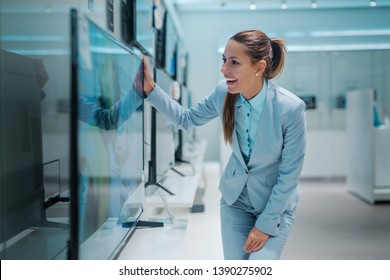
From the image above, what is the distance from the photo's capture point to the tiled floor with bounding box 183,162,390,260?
181cm

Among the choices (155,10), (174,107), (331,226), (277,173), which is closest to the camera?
(277,173)

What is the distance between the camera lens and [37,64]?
124 cm

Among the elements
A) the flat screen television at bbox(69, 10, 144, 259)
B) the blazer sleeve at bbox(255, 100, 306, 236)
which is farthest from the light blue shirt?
the flat screen television at bbox(69, 10, 144, 259)

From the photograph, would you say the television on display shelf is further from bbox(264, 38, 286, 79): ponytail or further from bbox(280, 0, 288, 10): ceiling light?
bbox(280, 0, 288, 10): ceiling light

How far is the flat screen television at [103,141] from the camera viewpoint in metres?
0.74

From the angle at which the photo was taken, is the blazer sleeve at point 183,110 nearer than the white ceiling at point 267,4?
Yes

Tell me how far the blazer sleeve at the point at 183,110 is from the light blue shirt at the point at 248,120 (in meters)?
0.10

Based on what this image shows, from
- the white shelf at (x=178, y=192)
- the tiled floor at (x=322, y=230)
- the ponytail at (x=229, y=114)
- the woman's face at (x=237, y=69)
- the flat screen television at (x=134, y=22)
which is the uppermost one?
the flat screen television at (x=134, y=22)

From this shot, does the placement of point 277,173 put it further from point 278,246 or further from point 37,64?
point 37,64

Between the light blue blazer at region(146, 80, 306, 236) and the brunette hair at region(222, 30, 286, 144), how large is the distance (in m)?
0.04

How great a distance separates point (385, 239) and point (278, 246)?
1.00 m

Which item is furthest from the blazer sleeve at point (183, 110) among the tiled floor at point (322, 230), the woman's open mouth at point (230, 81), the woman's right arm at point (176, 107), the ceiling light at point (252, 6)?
the ceiling light at point (252, 6)

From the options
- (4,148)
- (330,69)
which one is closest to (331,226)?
(4,148)

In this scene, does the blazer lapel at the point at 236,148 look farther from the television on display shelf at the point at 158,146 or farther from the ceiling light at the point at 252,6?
the ceiling light at the point at 252,6
